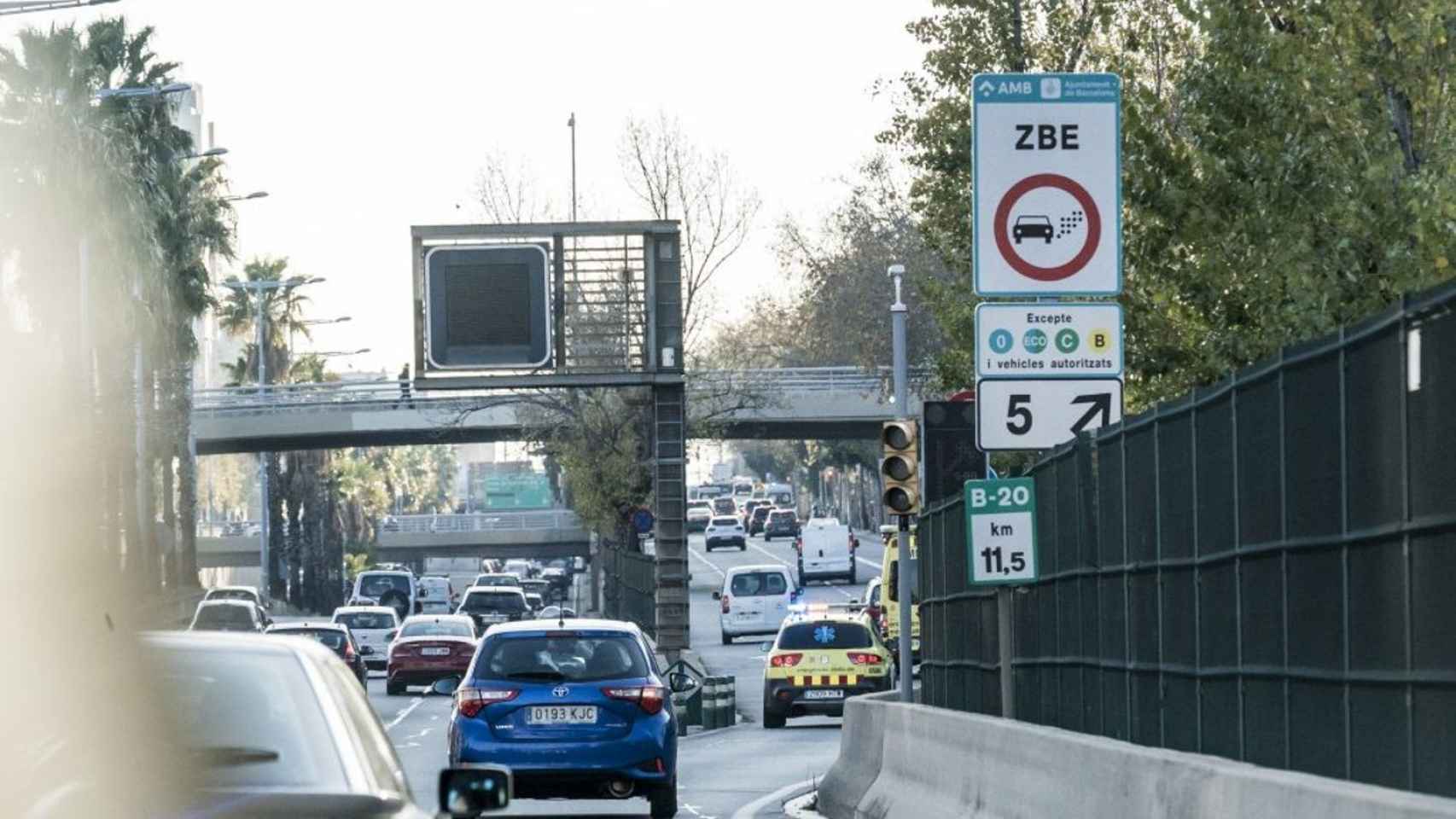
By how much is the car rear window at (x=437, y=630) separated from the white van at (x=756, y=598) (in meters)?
16.7

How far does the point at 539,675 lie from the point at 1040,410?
5.59 m

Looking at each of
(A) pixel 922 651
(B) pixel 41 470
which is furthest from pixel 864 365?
(A) pixel 922 651

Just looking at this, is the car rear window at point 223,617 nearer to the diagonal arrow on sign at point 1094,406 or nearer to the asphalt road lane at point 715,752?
the asphalt road lane at point 715,752

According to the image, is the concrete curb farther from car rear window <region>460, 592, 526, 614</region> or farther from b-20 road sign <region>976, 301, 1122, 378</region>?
car rear window <region>460, 592, 526, 614</region>

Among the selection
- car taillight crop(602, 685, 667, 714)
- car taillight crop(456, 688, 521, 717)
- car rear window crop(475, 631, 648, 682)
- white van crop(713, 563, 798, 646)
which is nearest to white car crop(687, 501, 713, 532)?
white van crop(713, 563, 798, 646)

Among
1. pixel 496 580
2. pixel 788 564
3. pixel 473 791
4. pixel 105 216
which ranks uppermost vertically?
pixel 105 216

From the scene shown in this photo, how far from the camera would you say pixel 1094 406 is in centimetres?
1565

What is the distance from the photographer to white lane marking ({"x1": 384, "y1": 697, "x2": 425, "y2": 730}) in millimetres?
39594

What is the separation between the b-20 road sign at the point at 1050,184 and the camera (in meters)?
15.2

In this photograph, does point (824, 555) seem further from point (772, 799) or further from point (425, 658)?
point (772, 799)

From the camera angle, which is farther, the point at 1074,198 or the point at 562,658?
the point at 562,658

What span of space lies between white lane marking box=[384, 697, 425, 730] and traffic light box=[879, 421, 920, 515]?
650 inches

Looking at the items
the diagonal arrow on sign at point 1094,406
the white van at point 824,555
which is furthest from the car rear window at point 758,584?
the diagonal arrow on sign at point 1094,406

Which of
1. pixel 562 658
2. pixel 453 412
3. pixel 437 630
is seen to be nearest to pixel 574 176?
pixel 453 412
